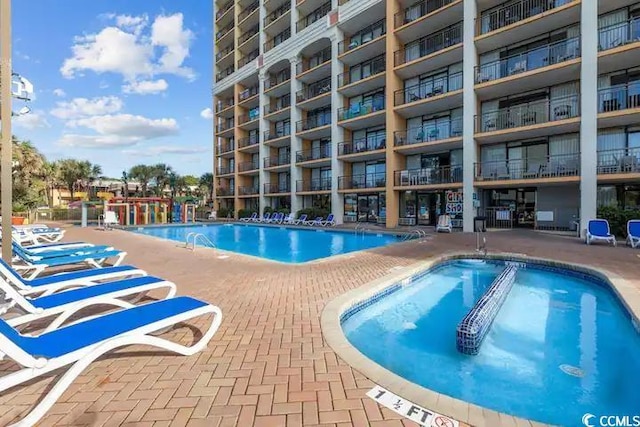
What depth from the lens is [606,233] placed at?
11.4 m

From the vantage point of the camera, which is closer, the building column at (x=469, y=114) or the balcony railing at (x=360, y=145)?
the building column at (x=469, y=114)

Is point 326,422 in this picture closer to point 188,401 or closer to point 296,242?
point 188,401

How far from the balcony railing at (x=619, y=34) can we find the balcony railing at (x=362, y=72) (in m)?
11.0

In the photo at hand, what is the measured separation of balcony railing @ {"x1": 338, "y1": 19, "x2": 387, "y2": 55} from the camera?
2180 centimetres

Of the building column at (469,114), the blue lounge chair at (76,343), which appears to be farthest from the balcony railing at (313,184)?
the blue lounge chair at (76,343)

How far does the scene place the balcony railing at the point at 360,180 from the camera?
72.2 feet

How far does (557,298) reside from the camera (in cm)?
649

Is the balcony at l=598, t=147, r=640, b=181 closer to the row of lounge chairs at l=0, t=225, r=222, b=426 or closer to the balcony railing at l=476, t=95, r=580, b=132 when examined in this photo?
the balcony railing at l=476, t=95, r=580, b=132

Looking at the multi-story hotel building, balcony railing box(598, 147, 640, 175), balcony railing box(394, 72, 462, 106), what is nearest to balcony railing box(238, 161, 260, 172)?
the multi-story hotel building

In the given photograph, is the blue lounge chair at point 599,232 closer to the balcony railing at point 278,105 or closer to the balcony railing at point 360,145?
the balcony railing at point 360,145

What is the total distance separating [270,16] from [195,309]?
1280 inches

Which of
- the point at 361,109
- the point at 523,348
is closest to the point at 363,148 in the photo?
the point at 361,109

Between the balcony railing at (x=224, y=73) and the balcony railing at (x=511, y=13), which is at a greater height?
the balcony railing at (x=224, y=73)

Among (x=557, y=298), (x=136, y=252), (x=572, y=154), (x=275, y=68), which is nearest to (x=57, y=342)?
(x=557, y=298)
